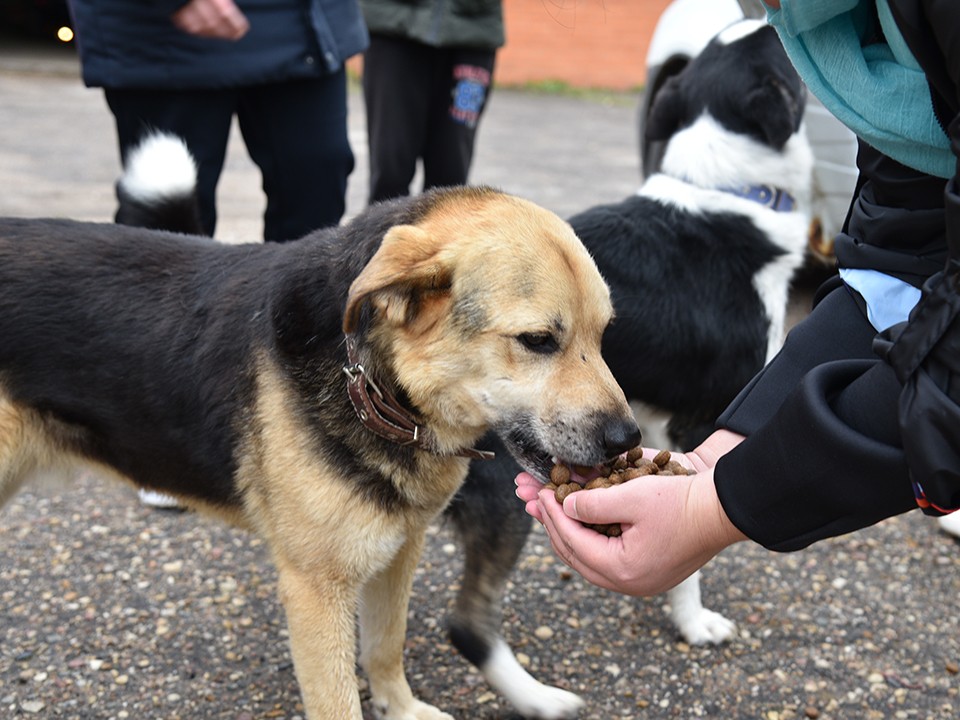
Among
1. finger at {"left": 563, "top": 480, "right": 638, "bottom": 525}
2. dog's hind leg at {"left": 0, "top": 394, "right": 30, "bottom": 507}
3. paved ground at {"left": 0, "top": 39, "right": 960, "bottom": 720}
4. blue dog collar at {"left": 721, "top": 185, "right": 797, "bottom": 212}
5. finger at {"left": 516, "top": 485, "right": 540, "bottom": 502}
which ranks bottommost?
paved ground at {"left": 0, "top": 39, "right": 960, "bottom": 720}

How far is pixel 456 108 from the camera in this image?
4.84 meters

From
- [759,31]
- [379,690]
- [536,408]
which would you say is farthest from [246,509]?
[759,31]

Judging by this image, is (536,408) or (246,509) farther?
(246,509)

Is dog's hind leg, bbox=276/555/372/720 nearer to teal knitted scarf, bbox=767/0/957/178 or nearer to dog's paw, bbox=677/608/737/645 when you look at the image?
dog's paw, bbox=677/608/737/645

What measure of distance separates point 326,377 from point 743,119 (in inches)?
73.5

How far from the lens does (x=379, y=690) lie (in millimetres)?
2738

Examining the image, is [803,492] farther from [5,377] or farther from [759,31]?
[759,31]

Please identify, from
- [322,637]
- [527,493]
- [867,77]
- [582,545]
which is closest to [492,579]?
[322,637]

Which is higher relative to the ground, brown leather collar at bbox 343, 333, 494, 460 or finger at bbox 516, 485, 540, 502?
brown leather collar at bbox 343, 333, 494, 460

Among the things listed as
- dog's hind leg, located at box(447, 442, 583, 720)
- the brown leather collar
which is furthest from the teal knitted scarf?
dog's hind leg, located at box(447, 442, 583, 720)

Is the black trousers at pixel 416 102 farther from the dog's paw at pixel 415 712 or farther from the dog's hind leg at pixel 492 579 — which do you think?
the dog's paw at pixel 415 712

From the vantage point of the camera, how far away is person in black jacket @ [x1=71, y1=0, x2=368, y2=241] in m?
3.33

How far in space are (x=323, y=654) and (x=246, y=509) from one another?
42cm

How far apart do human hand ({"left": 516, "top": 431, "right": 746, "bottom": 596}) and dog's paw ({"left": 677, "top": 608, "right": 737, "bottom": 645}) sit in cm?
142
